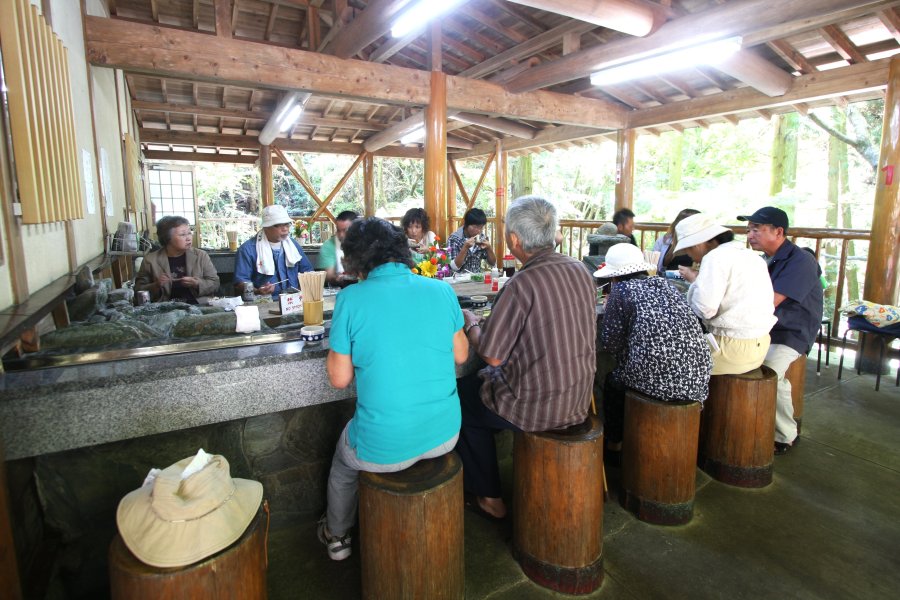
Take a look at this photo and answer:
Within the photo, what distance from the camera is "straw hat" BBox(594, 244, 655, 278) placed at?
2789 millimetres

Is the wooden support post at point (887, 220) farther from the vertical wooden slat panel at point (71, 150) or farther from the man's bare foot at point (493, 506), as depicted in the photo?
the vertical wooden slat panel at point (71, 150)

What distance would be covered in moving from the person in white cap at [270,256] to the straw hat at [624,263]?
2604 mm

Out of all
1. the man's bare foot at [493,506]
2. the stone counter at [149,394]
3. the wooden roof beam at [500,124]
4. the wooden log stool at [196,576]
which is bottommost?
the man's bare foot at [493,506]

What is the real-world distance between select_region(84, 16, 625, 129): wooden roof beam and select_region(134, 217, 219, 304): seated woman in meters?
2.00

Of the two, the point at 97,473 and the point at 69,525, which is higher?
the point at 97,473

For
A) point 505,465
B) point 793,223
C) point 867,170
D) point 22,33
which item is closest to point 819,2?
point 505,465

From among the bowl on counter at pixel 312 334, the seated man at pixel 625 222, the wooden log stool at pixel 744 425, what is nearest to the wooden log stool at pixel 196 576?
the bowl on counter at pixel 312 334

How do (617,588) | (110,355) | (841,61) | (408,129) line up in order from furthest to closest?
1. (408,129)
2. (841,61)
3. (617,588)
4. (110,355)

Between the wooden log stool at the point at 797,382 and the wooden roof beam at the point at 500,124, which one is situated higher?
the wooden roof beam at the point at 500,124

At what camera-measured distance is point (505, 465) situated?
3.28m

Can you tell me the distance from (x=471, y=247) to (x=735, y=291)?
3080mm

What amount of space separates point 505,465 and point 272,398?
178cm

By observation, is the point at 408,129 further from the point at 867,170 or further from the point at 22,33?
the point at 867,170

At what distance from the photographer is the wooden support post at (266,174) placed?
10688 millimetres
